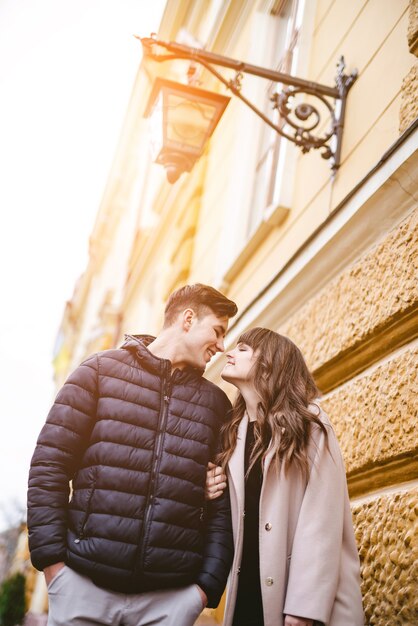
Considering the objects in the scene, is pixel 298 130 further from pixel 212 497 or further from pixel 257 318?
pixel 212 497

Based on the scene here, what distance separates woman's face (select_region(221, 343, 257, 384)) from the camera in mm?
2701

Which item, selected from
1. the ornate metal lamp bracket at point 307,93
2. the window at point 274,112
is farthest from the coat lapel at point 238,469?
the window at point 274,112

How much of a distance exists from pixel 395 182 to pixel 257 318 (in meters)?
1.70

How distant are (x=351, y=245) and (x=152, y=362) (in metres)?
1.17

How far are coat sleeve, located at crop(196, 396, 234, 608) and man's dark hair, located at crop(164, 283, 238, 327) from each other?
69 cm

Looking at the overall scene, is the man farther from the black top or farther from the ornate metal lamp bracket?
the ornate metal lamp bracket

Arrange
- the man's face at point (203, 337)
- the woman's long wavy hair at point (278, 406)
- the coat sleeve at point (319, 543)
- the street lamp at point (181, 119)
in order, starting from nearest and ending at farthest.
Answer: the coat sleeve at point (319, 543) < the woman's long wavy hair at point (278, 406) < the man's face at point (203, 337) < the street lamp at point (181, 119)

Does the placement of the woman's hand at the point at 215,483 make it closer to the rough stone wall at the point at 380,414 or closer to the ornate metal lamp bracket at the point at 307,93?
the rough stone wall at the point at 380,414

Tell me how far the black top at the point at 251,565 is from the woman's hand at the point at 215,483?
0.31ft

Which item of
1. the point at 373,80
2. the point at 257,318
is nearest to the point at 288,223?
the point at 257,318

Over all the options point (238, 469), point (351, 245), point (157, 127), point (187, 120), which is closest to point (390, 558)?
point (238, 469)

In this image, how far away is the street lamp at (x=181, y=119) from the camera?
4434mm

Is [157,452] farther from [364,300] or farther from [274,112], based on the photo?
[274,112]

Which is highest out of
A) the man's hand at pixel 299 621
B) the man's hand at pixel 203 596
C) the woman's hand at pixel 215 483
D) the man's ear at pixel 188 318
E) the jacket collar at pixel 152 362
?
the man's ear at pixel 188 318
